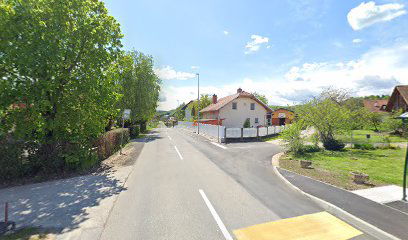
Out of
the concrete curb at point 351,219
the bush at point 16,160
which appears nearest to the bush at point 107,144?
the bush at point 16,160

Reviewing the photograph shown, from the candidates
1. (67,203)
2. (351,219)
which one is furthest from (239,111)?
(67,203)

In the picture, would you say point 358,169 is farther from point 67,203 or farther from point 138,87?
point 138,87

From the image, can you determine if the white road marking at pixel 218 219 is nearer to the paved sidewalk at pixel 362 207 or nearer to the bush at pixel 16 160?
the paved sidewalk at pixel 362 207

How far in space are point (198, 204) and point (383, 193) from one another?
6631mm

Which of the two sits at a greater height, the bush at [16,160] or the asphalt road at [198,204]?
the bush at [16,160]

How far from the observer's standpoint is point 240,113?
35.8 m

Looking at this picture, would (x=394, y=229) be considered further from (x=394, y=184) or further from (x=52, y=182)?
(x=52, y=182)

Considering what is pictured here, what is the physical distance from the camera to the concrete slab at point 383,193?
254 inches

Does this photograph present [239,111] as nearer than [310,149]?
No

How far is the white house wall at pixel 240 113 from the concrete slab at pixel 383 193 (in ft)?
90.0

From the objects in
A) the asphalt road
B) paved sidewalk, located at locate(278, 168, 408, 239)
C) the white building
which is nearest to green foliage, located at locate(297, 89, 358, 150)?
the asphalt road

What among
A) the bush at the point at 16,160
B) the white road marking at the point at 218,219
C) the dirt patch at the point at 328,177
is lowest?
the white road marking at the point at 218,219

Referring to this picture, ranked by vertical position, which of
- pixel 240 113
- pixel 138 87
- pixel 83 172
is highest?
pixel 138 87

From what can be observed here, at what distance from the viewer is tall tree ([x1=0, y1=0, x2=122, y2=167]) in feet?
24.8
